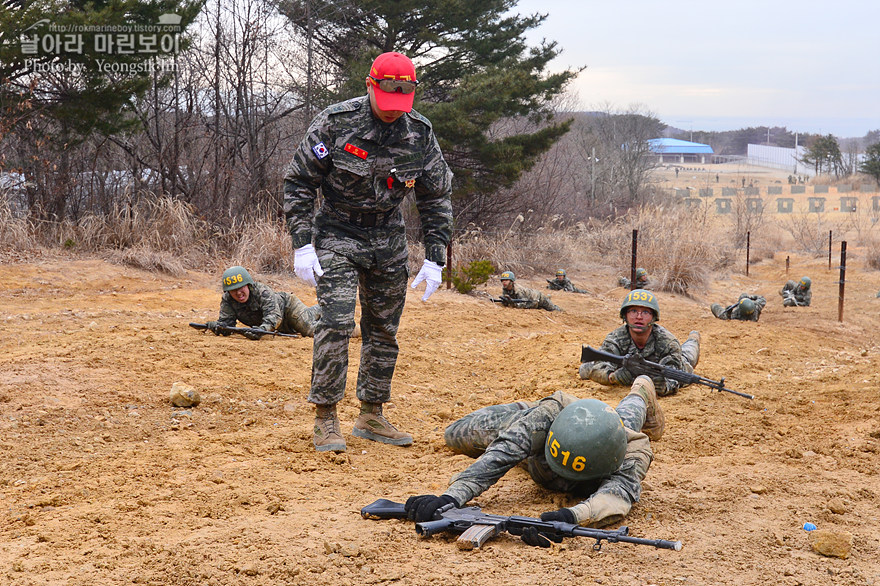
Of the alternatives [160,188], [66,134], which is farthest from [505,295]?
[66,134]

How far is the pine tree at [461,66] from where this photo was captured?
16.8m

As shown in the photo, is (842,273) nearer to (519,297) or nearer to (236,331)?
(519,297)

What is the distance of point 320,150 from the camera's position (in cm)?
440

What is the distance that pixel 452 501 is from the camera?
3469mm

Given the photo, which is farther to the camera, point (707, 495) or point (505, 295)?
point (505, 295)

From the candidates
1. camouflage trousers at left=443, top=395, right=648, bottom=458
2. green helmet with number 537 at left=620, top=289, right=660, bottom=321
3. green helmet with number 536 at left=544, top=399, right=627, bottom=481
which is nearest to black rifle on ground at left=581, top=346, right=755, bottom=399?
green helmet with number 537 at left=620, top=289, right=660, bottom=321

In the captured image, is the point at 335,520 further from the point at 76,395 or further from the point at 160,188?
the point at 160,188

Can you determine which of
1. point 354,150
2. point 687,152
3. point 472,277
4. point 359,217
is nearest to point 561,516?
point 359,217

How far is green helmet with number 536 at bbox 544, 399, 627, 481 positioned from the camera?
373cm

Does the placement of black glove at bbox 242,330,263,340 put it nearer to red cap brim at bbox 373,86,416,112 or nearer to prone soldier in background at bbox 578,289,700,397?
prone soldier in background at bbox 578,289,700,397

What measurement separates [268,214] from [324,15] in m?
5.26

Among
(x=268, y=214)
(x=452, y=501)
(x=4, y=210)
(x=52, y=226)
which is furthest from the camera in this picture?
(x=268, y=214)

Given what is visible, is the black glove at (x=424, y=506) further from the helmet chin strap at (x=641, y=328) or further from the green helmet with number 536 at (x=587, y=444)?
the helmet chin strap at (x=641, y=328)

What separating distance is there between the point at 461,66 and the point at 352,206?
14944 millimetres
